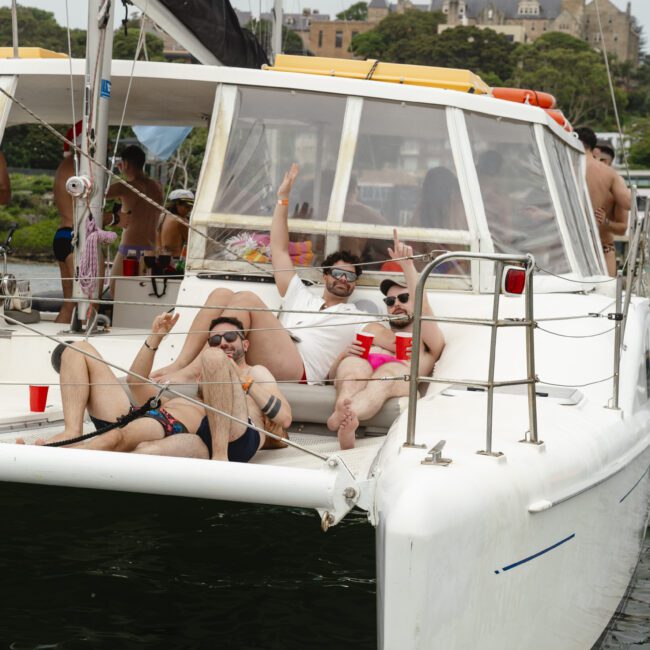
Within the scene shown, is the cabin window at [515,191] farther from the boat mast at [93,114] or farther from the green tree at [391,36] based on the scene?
the green tree at [391,36]

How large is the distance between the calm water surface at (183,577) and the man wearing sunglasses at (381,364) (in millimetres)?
711

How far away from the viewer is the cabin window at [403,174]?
6383 millimetres

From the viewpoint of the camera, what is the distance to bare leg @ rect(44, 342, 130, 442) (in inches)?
186

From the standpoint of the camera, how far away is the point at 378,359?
5.54m

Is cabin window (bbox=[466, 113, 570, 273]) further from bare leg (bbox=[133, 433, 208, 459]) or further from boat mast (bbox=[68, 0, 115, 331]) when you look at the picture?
bare leg (bbox=[133, 433, 208, 459])

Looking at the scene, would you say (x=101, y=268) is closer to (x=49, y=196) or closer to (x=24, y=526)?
(x=24, y=526)

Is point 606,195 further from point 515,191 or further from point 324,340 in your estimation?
point 324,340

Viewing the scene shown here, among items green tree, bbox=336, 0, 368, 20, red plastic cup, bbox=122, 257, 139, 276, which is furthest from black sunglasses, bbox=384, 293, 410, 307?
green tree, bbox=336, 0, 368, 20

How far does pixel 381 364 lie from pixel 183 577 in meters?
1.55

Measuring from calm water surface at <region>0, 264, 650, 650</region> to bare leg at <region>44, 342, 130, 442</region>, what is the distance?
39.7 inches

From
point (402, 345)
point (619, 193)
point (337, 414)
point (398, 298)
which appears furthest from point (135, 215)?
point (337, 414)

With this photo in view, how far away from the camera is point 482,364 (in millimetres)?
5199

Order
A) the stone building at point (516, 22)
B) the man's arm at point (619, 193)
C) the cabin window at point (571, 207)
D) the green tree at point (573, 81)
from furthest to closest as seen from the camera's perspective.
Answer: the stone building at point (516, 22), the green tree at point (573, 81), the man's arm at point (619, 193), the cabin window at point (571, 207)

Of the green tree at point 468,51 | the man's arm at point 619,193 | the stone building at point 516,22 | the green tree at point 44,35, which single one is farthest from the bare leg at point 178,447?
the stone building at point 516,22
